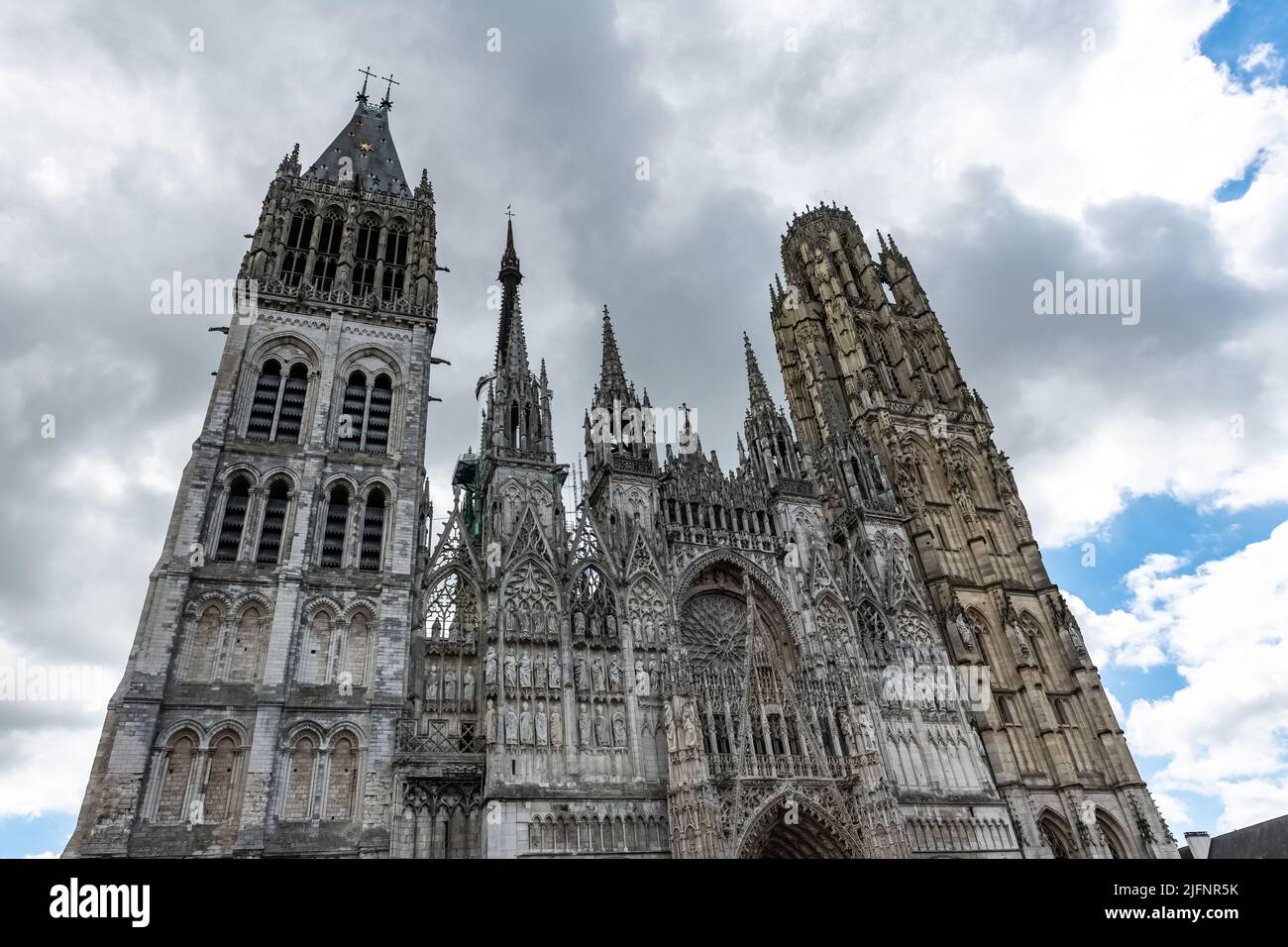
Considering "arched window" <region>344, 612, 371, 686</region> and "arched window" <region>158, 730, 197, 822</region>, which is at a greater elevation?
"arched window" <region>344, 612, 371, 686</region>

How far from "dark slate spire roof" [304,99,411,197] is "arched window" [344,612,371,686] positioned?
22.8m

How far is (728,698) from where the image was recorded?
27.1 m

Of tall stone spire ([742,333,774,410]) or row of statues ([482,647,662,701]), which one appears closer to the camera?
row of statues ([482,647,662,701])

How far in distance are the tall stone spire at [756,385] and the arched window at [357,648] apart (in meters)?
22.3

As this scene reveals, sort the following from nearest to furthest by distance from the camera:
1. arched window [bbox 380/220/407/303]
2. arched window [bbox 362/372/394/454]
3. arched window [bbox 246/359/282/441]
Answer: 1. arched window [bbox 246/359/282/441]
2. arched window [bbox 362/372/394/454]
3. arched window [bbox 380/220/407/303]

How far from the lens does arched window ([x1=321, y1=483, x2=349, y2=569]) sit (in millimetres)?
26750

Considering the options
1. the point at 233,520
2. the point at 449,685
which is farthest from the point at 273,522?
the point at 449,685

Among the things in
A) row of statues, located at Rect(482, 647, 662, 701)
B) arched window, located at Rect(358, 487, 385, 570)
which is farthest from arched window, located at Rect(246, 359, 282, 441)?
row of statues, located at Rect(482, 647, 662, 701)

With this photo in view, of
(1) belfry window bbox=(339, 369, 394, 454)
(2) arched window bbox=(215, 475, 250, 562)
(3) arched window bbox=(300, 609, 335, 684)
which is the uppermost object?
(1) belfry window bbox=(339, 369, 394, 454)

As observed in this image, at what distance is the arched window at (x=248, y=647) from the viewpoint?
77.1ft

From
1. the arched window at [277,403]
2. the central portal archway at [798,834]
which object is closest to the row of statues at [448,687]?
the central portal archway at [798,834]

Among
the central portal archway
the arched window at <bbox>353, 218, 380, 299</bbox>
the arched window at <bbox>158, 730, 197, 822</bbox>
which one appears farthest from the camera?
the arched window at <bbox>353, 218, 380, 299</bbox>

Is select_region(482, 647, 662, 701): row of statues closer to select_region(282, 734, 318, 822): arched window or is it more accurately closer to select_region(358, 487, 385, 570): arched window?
select_region(282, 734, 318, 822): arched window

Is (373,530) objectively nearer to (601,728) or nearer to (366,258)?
(601,728)
